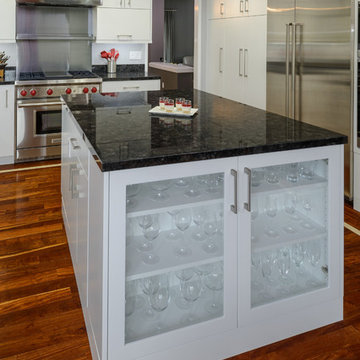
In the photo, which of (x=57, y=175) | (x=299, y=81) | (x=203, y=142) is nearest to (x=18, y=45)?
(x=57, y=175)

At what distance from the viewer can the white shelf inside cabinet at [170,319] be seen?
5.41 feet

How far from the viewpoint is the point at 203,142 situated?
172cm

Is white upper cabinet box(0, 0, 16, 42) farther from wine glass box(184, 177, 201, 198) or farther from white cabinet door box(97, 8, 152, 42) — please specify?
wine glass box(184, 177, 201, 198)

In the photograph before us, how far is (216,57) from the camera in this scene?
5.43 m

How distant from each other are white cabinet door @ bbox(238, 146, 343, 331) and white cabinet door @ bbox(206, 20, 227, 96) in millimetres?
3642

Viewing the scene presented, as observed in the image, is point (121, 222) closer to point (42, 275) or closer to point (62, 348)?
point (62, 348)

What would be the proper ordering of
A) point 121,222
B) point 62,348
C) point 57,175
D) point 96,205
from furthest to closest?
point 57,175
point 62,348
point 96,205
point 121,222

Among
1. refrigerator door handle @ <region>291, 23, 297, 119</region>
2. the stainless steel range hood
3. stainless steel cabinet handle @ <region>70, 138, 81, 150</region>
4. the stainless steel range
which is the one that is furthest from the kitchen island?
the stainless steel range hood

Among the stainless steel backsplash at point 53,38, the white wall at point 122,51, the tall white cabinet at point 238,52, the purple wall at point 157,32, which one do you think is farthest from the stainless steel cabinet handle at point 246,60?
the purple wall at point 157,32

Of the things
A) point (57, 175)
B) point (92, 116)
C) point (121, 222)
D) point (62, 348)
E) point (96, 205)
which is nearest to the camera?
point (121, 222)

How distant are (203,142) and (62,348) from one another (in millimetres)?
1071

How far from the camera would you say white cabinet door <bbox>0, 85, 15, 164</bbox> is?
4508mm

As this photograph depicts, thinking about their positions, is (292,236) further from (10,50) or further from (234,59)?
(10,50)

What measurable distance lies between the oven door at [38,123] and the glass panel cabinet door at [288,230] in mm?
3432
